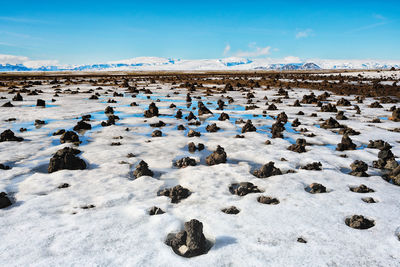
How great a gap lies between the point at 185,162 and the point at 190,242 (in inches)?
162

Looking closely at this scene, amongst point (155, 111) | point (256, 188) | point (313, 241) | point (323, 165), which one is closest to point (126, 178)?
point (256, 188)

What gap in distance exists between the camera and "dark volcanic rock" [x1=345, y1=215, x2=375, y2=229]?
491 centimetres

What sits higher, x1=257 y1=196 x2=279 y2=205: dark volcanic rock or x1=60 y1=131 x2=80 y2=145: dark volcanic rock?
x1=60 y1=131 x2=80 y2=145: dark volcanic rock

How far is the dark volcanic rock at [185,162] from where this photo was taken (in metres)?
8.30

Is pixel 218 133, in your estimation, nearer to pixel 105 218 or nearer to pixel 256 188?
pixel 256 188

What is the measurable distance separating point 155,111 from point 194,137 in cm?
557

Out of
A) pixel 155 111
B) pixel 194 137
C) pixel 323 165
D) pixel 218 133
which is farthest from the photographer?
pixel 155 111

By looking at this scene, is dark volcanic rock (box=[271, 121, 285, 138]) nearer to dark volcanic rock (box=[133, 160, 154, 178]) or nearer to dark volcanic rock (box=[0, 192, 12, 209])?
dark volcanic rock (box=[133, 160, 154, 178])

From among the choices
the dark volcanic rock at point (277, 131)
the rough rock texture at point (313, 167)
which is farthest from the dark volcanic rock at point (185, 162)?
the dark volcanic rock at point (277, 131)

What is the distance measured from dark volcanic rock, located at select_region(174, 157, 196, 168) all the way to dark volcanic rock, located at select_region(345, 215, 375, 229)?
4.63 metres

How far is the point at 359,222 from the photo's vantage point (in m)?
4.91

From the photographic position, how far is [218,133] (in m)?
12.4

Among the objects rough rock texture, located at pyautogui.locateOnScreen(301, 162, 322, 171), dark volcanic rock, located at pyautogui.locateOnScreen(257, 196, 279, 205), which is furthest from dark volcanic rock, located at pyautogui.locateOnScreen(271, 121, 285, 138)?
dark volcanic rock, located at pyautogui.locateOnScreen(257, 196, 279, 205)

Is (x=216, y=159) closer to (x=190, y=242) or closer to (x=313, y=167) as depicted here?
(x=313, y=167)
